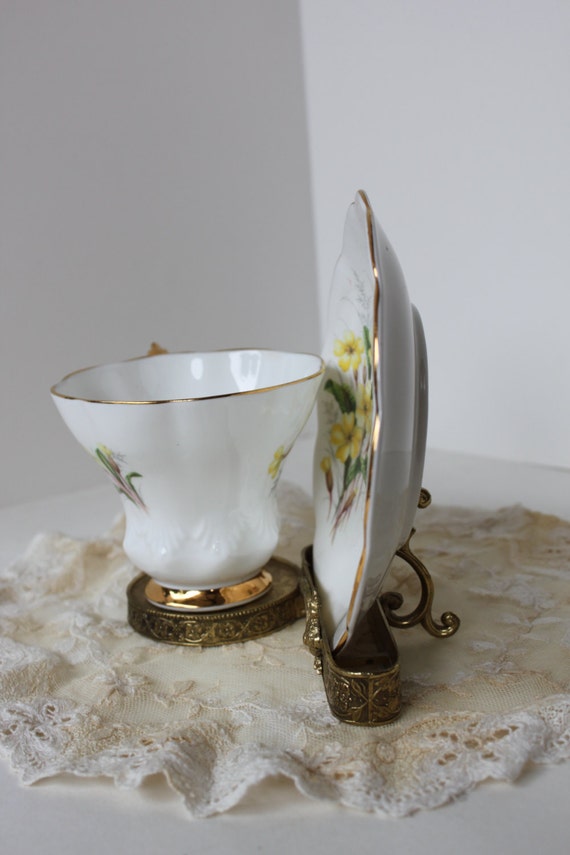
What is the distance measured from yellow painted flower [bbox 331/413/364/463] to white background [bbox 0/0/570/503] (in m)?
0.70

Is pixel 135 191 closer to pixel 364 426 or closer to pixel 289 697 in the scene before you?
pixel 364 426

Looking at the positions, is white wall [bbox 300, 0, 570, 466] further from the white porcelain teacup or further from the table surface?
the table surface

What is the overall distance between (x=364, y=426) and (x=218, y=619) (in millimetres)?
236

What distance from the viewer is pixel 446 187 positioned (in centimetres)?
144

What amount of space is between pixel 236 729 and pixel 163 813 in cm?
10

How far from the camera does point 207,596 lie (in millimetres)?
811

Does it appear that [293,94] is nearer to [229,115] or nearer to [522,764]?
[229,115]

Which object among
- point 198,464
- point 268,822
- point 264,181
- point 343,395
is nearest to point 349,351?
point 343,395

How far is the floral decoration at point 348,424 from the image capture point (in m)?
0.69

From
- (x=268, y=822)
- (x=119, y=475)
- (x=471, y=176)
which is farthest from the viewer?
(x=471, y=176)

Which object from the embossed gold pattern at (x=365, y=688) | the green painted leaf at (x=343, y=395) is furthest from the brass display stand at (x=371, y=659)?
the green painted leaf at (x=343, y=395)

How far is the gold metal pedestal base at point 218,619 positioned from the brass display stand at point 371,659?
0.28ft


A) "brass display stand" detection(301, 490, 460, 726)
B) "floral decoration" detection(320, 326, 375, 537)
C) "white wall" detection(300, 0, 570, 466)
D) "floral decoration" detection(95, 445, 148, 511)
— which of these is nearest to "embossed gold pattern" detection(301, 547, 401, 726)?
"brass display stand" detection(301, 490, 460, 726)

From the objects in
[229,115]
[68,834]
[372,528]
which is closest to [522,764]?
[372,528]
